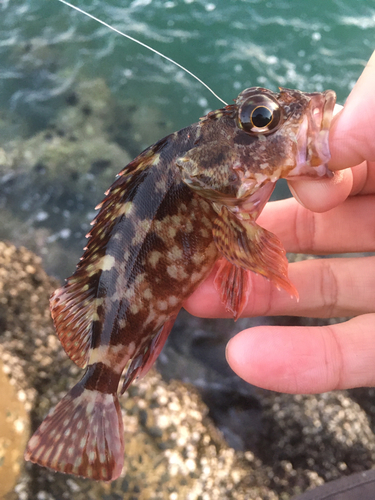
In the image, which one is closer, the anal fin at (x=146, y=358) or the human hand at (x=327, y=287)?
the human hand at (x=327, y=287)

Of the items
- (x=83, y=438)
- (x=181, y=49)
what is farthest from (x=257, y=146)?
(x=181, y=49)

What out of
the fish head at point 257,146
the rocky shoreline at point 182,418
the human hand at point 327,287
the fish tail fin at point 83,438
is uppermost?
the fish head at point 257,146

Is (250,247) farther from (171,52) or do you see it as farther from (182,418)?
(171,52)

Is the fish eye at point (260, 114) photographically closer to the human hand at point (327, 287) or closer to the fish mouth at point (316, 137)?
the fish mouth at point (316, 137)

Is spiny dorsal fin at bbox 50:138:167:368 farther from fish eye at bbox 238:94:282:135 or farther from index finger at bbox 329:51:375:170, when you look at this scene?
index finger at bbox 329:51:375:170

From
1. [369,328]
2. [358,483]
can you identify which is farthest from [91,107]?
[358,483]

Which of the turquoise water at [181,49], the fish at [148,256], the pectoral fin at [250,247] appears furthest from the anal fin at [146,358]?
the turquoise water at [181,49]
